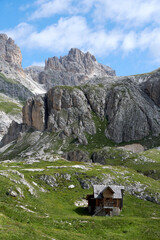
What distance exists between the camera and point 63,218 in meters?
43.0

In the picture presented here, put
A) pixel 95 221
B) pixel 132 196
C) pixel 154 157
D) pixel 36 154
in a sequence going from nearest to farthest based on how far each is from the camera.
Result: 1. pixel 95 221
2. pixel 132 196
3. pixel 154 157
4. pixel 36 154

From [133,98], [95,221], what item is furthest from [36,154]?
[95,221]

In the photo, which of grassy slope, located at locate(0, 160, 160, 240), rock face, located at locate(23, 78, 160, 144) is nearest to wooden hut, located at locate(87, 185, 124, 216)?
grassy slope, located at locate(0, 160, 160, 240)

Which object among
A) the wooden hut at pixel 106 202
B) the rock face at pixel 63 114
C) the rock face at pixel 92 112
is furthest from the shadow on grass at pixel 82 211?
the rock face at pixel 63 114

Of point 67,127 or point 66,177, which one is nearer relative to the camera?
point 66,177

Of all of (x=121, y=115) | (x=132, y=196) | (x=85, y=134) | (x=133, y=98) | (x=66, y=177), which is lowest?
(x=132, y=196)

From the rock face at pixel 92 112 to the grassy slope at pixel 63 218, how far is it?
10432 centimetres

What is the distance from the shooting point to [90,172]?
81.3 m

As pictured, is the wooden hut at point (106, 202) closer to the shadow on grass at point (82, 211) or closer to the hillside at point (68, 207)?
the shadow on grass at point (82, 211)

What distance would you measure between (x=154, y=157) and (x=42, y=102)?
312ft

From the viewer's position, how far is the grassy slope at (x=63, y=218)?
31083mm

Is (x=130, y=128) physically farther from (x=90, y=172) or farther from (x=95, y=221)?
(x=95, y=221)

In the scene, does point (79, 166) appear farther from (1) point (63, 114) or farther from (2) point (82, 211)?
(1) point (63, 114)

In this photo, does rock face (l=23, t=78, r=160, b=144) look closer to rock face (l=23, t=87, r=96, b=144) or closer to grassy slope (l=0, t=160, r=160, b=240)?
rock face (l=23, t=87, r=96, b=144)
